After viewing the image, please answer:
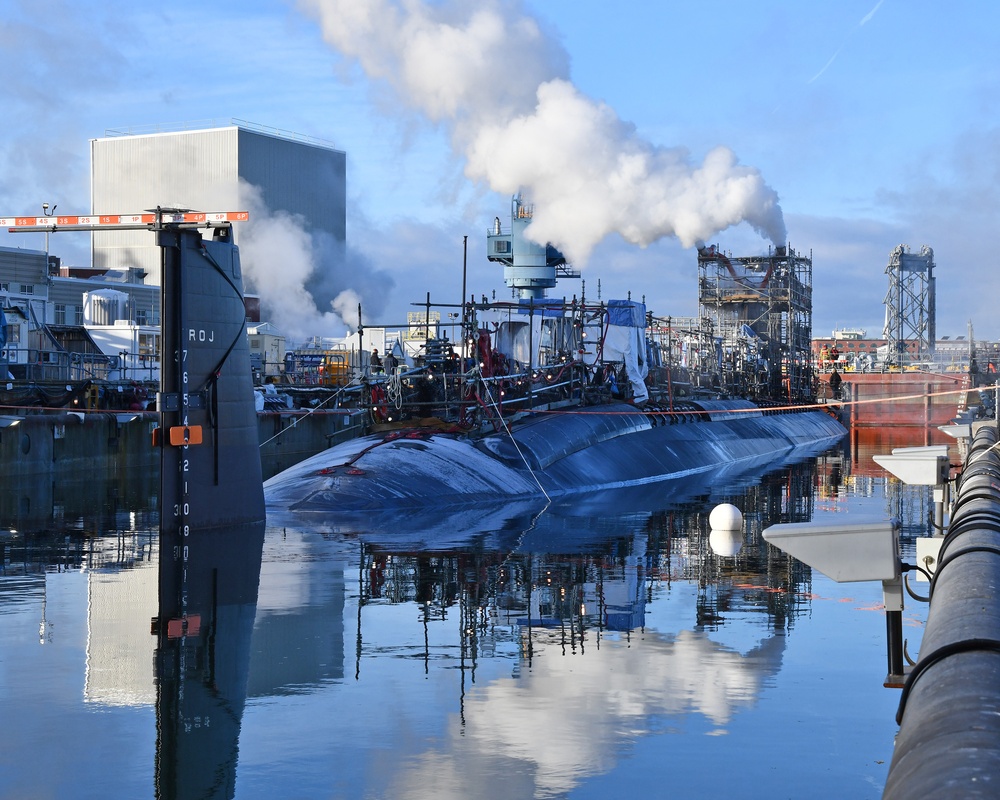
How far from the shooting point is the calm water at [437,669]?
26.3ft

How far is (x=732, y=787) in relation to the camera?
303 inches

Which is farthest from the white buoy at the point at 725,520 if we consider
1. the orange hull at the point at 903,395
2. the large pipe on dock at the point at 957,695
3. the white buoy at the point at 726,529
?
the orange hull at the point at 903,395

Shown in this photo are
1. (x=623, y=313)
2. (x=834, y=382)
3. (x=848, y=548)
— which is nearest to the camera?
(x=848, y=548)

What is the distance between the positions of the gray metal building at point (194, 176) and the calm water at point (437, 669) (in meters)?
78.8

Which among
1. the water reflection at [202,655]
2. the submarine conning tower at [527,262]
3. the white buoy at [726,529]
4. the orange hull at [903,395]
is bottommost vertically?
the water reflection at [202,655]

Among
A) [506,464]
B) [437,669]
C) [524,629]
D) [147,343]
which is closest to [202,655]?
[437,669]

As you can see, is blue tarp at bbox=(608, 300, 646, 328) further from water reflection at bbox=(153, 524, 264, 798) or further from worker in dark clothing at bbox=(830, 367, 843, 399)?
worker in dark clothing at bbox=(830, 367, 843, 399)

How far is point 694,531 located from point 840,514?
4576 millimetres

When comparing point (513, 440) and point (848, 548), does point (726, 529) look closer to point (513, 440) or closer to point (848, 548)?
point (513, 440)

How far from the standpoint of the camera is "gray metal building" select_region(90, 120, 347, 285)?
9506 cm

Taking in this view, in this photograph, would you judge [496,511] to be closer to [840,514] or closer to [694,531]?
[694,531]

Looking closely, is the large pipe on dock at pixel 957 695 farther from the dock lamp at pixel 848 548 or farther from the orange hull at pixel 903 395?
the orange hull at pixel 903 395

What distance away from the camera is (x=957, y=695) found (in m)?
3.43

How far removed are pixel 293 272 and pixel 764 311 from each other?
42.2m
